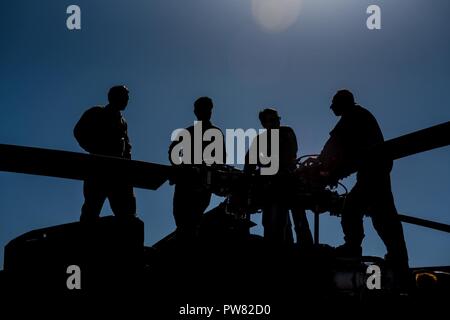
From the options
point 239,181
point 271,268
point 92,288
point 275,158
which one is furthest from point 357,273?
point 92,288

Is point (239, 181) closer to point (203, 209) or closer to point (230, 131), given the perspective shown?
point (203, 209)

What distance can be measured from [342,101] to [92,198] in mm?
3179

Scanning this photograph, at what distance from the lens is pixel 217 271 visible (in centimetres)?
498

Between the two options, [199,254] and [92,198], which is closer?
[199,254]

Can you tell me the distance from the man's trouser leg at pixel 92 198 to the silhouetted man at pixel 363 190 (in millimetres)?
2639

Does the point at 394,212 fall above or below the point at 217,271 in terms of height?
above

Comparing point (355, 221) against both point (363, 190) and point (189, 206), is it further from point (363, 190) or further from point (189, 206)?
point (189, 206)

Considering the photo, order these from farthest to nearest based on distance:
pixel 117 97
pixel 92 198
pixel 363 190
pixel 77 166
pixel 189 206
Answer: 1. pixel 117 97
2. pixel 92 198
3. pixel 189 206
4. pixel 363 190
5. pixel 77 166

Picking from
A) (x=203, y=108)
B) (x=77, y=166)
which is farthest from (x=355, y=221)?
(x=77, y=166)

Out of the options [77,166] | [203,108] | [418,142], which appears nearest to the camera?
[418,142]

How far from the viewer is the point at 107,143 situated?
658cm

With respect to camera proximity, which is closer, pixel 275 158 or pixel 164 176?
pixel 164 176

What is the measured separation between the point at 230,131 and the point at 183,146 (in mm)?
738

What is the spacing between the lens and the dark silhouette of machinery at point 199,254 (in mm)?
4195
